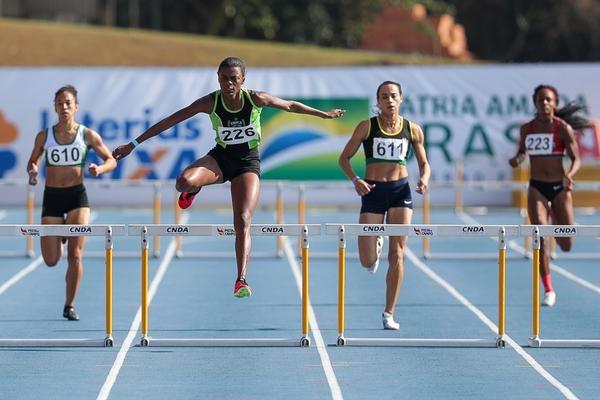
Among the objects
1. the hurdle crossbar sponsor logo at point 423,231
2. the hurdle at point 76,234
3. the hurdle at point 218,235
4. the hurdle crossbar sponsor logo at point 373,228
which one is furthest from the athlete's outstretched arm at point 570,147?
the hurdle at point 76,234

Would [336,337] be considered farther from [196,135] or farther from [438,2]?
[438,2]

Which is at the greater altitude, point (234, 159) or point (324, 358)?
point (234, 159)

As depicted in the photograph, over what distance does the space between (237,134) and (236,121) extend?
0.10m

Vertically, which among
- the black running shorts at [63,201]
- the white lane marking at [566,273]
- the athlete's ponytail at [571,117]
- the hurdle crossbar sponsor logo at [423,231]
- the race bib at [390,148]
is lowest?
the white lane marking at [566,273]

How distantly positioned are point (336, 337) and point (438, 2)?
154ft

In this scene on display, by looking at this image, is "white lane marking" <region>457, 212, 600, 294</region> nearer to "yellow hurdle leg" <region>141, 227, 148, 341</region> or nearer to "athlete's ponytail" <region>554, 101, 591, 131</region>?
"athlete's ponytail" <region>554, 101, 591, 131</region>

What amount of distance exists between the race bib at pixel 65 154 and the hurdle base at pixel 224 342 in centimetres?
196

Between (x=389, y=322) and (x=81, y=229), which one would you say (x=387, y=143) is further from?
(x=81, y=229)

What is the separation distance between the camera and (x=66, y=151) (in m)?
11.0

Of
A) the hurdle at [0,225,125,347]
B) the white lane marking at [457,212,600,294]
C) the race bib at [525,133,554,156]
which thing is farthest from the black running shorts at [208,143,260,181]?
the white lane marking at [457,212,600,294]

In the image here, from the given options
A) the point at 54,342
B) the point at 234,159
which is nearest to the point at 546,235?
the point at 234,159

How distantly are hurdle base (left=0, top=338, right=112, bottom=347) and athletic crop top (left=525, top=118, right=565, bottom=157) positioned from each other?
4485 millimetres

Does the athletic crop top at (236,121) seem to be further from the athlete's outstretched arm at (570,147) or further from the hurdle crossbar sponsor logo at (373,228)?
the athlete's outstretched arm at (570,147)

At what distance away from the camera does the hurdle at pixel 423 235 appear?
9.69m
